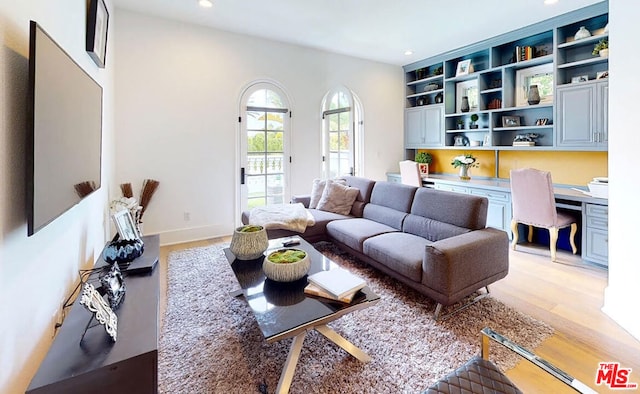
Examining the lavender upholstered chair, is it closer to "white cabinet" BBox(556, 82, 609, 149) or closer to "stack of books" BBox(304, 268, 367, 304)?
"white cabinet" BBox(556, 82, 609, 149)

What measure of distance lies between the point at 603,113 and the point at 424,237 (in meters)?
2.56

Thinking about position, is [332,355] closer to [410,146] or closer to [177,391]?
[177,391]

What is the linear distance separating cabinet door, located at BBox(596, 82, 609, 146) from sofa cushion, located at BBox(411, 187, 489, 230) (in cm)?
199

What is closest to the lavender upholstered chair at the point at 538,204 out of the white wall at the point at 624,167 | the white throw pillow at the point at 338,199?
the white wall at the point at 624,167

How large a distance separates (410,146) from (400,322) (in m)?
4.60

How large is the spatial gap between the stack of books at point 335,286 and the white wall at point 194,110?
118 inches

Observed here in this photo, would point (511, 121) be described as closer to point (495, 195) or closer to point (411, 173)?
point (495, 195)

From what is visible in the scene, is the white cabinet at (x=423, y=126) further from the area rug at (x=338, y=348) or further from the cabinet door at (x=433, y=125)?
the area rug at (x=338, y=348)

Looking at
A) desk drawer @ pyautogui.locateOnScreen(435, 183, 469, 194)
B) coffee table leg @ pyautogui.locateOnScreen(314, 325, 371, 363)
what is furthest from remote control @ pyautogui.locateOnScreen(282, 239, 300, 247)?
desk drawer @ pyautogui.locateOnScreen(435, 183, 469, 194)

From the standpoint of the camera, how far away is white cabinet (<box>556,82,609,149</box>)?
138 inches

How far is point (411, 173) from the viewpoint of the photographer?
5070 millimetres

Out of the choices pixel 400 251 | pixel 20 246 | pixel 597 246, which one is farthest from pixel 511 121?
pixel 20 246

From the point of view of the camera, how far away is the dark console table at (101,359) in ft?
3.65

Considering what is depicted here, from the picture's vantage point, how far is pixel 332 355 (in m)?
1.89
